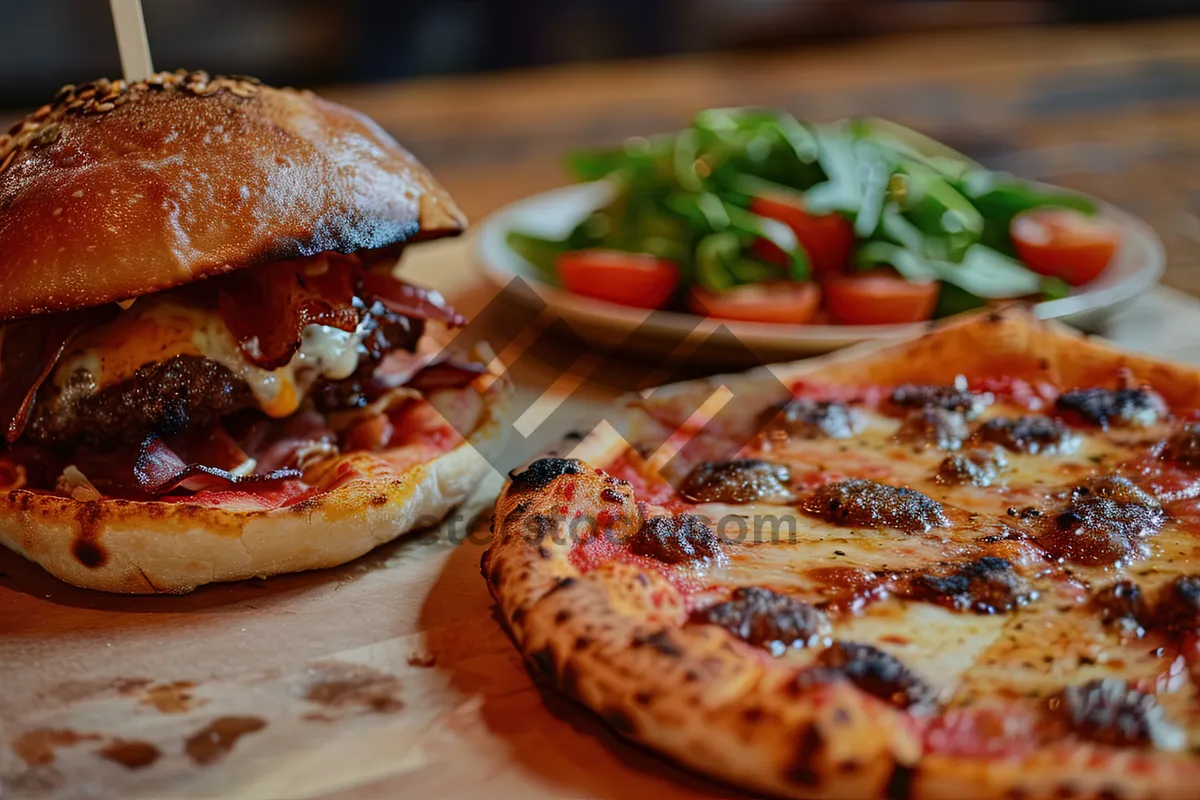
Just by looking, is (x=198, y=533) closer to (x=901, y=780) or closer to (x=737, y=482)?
(x=737, y=482)

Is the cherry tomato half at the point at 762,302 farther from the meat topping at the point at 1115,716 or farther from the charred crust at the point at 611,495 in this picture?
the meat topping at the point at 1115,716

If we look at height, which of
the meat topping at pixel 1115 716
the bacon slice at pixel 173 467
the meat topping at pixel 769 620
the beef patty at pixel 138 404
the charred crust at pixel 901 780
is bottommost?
the charred crust at pixel 901 780

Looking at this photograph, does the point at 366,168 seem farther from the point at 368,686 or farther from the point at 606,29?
the point at 606,29

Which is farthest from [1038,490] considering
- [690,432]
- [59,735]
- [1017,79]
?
[1017,79]

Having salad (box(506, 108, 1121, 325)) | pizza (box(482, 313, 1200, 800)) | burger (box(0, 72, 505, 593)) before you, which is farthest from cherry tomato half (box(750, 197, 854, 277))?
burger (box(0, 72, 505, 593))

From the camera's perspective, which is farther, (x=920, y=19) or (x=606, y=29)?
(x=920, y=19)

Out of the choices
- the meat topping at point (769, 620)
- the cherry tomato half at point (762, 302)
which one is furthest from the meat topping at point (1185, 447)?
the cherry tomato half at point (762, 302)

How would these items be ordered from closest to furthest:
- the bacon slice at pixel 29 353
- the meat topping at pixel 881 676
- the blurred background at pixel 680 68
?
the meat topping at pixel 881 676 < the bacon slice at pixel 29 353 < the blurred background at pixel 680 68

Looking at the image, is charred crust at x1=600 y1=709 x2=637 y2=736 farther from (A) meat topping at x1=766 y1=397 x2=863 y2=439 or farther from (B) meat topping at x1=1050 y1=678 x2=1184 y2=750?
(A) meat topping at x1=766 y1=397 x2=863 y2=439
